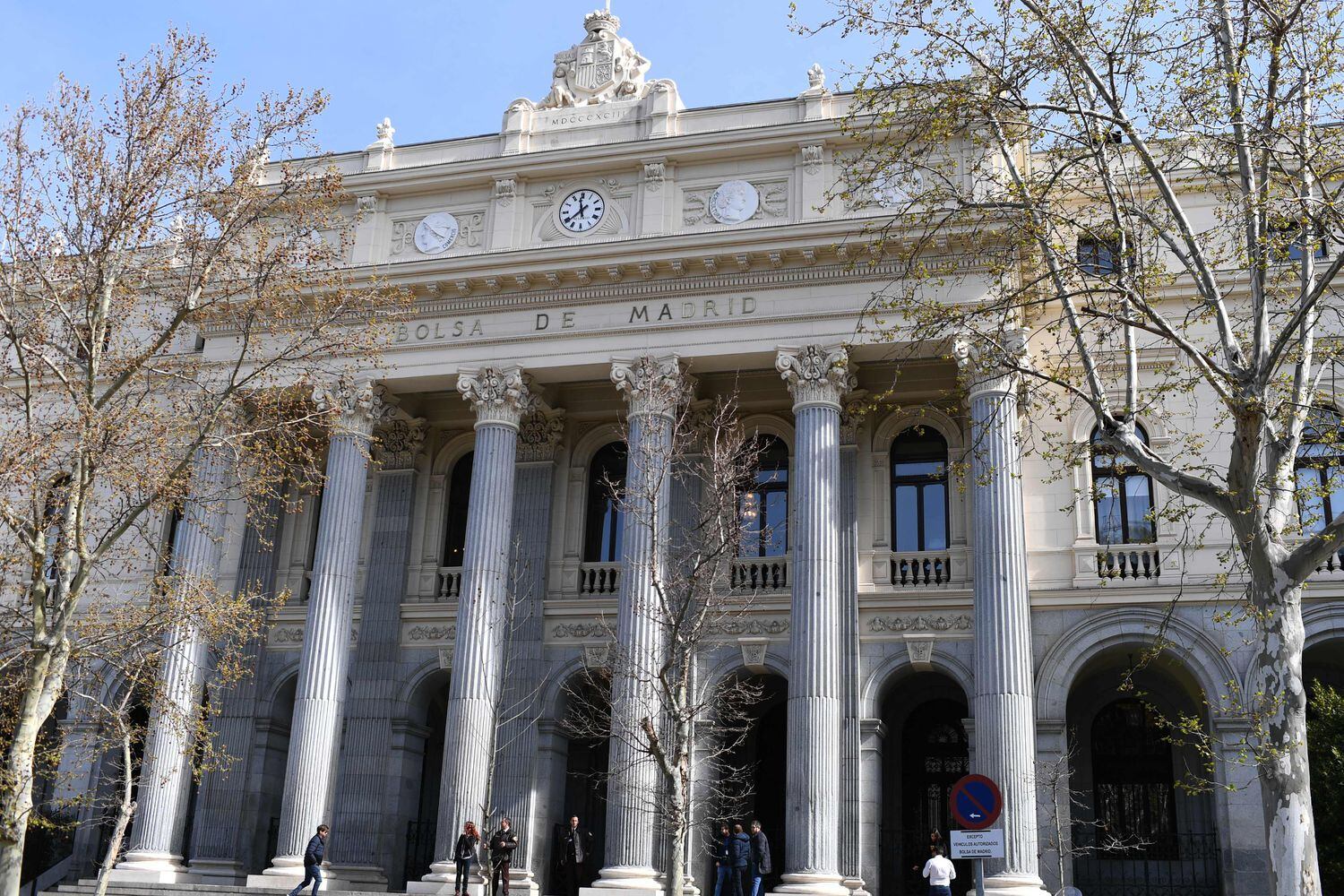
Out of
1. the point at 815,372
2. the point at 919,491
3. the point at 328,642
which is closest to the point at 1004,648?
Result: the point at 919,491

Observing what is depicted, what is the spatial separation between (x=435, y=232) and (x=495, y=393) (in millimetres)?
4101

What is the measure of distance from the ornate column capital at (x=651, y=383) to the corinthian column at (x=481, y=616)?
6.93 feet

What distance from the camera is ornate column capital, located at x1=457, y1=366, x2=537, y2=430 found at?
26.5 meters

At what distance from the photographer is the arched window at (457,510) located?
29.2 metres

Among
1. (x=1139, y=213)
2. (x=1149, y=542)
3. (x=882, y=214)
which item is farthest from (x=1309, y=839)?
(x=882, y=214)

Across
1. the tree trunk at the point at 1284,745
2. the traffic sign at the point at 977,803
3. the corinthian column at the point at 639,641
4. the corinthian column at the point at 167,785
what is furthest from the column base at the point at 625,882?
the tree trunk at the point at 1284,745

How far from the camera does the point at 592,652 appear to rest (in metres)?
26.6

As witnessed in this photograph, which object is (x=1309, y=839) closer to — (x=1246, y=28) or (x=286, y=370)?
(x=1246, y=28)

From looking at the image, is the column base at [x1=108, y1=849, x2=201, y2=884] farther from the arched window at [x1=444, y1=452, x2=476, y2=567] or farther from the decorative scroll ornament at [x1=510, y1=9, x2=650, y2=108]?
the decorative scroll ornament at [x1=510, y1=9, x2=650, y2=108]

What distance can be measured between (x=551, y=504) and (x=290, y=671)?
21.2 feet

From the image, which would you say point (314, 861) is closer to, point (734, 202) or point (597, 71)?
point (734, 202)

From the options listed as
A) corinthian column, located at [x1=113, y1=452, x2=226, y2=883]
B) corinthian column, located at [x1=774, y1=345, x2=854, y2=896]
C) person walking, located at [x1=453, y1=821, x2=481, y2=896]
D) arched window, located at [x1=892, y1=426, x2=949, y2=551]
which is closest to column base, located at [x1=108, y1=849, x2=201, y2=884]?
corinthian column, located at [x1=113, y1=452, x2=226, y2=883]

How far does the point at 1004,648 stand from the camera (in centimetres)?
2259

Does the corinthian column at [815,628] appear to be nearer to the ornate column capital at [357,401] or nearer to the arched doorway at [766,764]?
the arched doorway at [766,764]
